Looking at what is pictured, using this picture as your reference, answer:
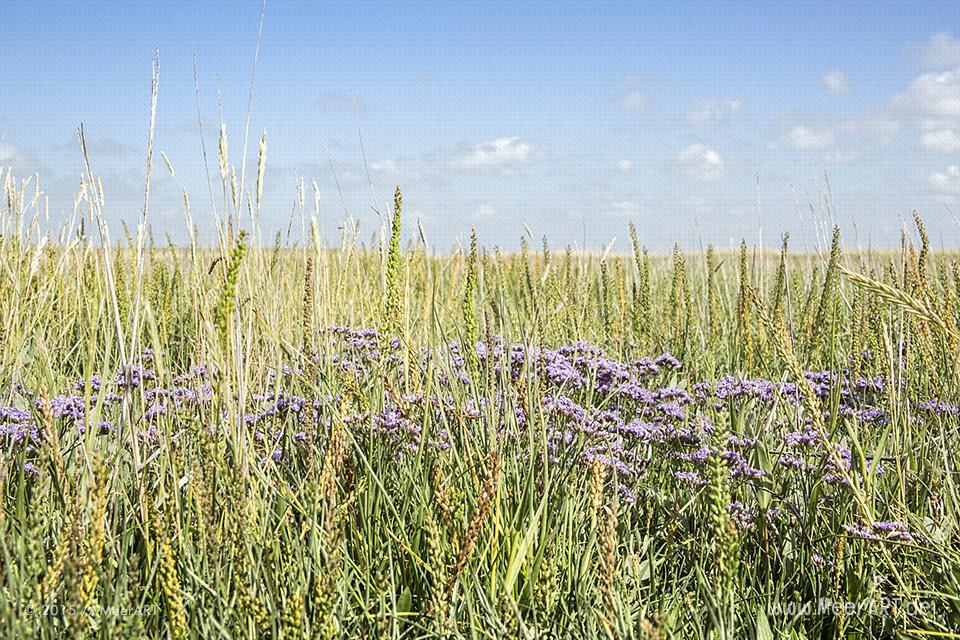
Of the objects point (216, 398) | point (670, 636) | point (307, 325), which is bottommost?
point (670, 636)

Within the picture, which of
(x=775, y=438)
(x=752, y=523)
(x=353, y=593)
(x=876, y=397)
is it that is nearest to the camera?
(x=353, y=593)

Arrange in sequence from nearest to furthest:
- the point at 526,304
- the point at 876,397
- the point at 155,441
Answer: the point at 155,441
the point at 876,397
the point at 526,304

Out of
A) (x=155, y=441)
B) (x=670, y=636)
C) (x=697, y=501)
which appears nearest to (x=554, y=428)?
(x=697, y=501)

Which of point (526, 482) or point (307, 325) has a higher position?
point (307, 325)

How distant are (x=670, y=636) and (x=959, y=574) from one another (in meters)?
0.80

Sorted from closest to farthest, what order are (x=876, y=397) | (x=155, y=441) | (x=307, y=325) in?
(x=307, y=325) → (x=155, y=441) → (x=876, y=397)

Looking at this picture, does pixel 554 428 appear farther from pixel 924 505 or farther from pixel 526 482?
pixel 924 505

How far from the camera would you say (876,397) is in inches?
128

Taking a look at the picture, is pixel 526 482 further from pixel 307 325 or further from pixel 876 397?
pixel 876 397

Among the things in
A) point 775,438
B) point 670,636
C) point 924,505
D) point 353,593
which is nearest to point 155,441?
point 353,593

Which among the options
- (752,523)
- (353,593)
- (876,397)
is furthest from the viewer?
(876,397)

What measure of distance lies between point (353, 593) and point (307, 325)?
0.71 m

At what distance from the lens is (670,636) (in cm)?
175

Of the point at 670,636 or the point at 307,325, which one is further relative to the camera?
the point at 307,325
